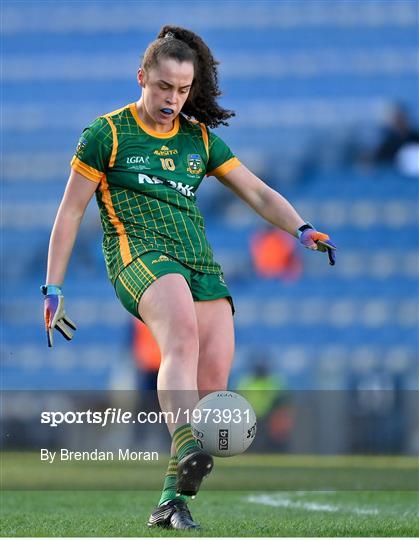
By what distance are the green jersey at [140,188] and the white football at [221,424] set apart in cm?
58

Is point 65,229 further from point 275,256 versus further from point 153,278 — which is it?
point 275,256

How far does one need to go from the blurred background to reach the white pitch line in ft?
123

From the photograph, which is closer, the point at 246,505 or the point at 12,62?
the point at 246,505

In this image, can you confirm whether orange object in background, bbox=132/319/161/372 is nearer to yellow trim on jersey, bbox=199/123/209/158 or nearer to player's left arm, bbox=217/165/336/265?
player's left arm, bbox=217/165/336/265

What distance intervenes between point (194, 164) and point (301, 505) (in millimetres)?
2569

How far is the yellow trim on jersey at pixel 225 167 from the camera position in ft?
17.9

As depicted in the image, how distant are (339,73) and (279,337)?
11654 millimetres

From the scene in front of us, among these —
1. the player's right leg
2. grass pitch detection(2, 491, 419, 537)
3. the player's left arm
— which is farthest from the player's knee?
the player's left arm

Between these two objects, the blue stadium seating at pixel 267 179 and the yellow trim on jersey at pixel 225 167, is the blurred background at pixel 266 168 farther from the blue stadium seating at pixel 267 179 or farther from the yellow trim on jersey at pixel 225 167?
the yellow trim on jersey at pixel 225 167

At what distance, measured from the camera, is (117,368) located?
4719 centimetres

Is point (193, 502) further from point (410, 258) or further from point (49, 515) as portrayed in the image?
point (410, 258)

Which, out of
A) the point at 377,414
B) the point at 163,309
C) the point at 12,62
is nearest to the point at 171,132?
the point at 163,309

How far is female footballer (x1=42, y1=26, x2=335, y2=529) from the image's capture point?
4984mm

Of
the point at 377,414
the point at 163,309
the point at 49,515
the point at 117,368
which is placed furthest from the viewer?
the point at 117,368
